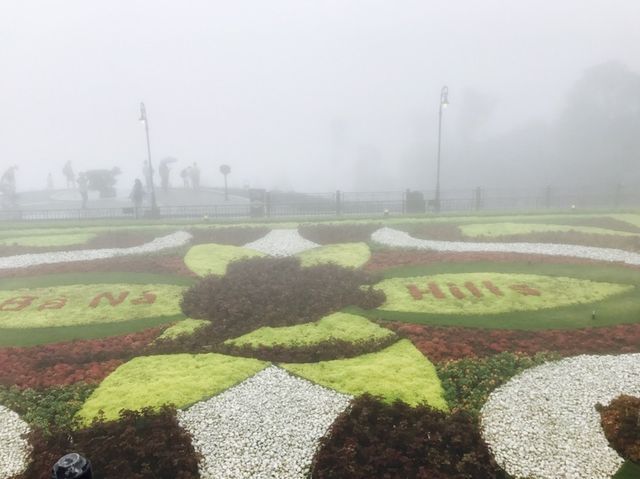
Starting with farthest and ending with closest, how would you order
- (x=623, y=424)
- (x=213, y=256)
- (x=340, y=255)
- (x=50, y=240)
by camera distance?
(x=50, y=240)
(x=213, y=256)
(x=340, y=255)
(x=623, y=424)

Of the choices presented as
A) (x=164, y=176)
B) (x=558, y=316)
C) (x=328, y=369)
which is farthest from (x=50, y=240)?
(x=164, y=176)

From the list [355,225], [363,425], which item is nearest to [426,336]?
[363,425]

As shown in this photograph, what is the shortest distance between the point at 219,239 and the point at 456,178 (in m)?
58.8

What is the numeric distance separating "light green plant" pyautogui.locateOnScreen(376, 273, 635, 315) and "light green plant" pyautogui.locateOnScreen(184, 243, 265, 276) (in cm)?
759

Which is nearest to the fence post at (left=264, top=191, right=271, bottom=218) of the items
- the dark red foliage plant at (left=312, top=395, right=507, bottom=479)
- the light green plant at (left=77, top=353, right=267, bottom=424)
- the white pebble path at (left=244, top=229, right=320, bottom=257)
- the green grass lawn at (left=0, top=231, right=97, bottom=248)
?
the white pebble path at (left=244, top=229, right=320, bottom=257)

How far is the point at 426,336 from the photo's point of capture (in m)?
→ 13.8

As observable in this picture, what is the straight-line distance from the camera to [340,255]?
76.8 ft

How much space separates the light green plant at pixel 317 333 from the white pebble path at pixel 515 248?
430 inches

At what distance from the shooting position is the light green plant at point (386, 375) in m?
10.8

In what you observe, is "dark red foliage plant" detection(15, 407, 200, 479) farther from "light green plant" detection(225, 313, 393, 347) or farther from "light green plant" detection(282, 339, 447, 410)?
"light green plant" detection(225, 313, 393, 347)

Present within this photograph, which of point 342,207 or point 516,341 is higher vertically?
point 342,207

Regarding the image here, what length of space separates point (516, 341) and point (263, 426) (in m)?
7.40

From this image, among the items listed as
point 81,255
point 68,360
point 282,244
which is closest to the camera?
point 68,360

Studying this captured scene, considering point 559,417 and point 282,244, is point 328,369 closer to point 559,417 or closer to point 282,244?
point 559,417
